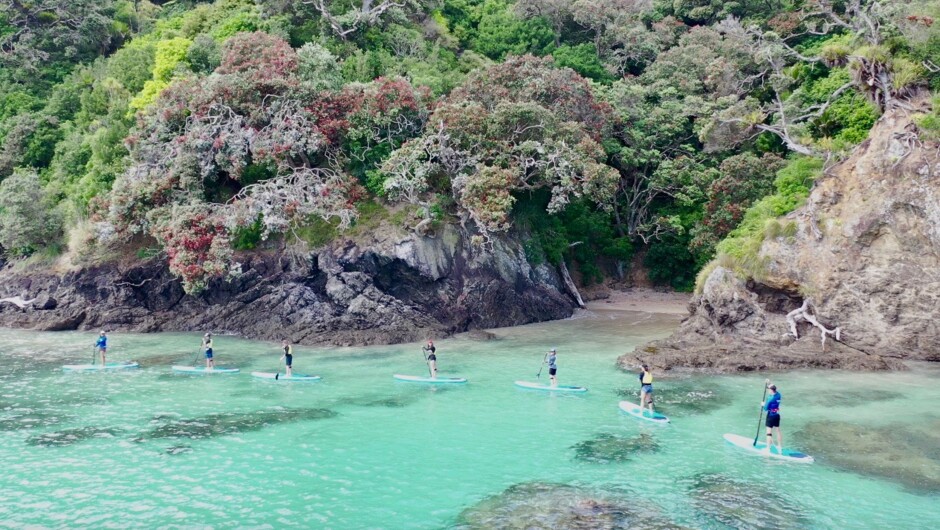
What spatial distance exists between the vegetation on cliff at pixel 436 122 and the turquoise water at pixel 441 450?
26.1 ft

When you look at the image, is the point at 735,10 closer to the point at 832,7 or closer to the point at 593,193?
the point at 832,7

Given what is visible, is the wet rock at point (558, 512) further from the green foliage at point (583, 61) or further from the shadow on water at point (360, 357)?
the green foliage at point (583, 61)

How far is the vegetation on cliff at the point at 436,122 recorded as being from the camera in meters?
29.2

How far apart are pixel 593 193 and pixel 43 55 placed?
36.8 meters

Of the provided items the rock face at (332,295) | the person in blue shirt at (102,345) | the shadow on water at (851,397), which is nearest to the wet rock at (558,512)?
the shadow on water at (851,397)

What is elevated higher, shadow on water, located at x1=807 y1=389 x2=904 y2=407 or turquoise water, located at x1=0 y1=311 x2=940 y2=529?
shadow on water, located at x1=807 y1=389 x2=904 y2=407

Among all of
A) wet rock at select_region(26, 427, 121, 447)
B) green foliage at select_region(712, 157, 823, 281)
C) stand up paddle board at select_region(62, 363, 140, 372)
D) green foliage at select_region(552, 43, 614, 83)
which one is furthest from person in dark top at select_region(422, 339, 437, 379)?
green foliage at select_region(552, 43, 614, 83)

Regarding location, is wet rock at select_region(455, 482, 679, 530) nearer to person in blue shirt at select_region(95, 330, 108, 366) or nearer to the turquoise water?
the turquoise water

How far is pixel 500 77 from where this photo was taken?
3347 centimetres

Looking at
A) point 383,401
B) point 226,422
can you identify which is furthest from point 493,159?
point 226,422

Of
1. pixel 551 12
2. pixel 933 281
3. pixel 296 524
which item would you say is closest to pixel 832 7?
pixel 551 12

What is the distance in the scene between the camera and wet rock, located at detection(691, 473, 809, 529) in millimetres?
11570

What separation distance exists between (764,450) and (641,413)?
327 cm

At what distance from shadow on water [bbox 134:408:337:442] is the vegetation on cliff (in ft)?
37.4
